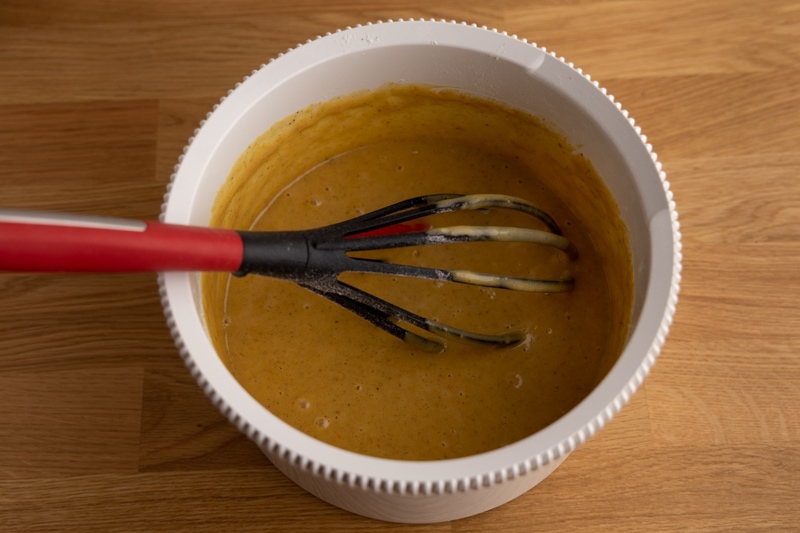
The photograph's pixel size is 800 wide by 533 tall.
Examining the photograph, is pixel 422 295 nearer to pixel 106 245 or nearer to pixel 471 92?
pixel 471 92

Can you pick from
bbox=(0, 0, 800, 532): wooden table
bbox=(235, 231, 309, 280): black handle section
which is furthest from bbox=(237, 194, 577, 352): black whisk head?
bbox=(0, 0, 800, 532): wooden table

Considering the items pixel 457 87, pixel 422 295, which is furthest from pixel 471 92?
pixel 422 295

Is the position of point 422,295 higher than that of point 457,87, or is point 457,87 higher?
point 457,87

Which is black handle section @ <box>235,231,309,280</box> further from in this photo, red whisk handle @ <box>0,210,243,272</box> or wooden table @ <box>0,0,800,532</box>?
wooden table @ <box>0,0,800,532</box>

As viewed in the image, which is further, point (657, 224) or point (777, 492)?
point (777, 492)

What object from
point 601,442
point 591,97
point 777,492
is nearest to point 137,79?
point 591,97

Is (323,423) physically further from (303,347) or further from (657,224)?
(657,224)

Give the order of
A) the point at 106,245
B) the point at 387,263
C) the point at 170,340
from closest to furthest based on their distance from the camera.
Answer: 1. the point at 106,245
2. the point at 387,263
3. the point at 170,340
